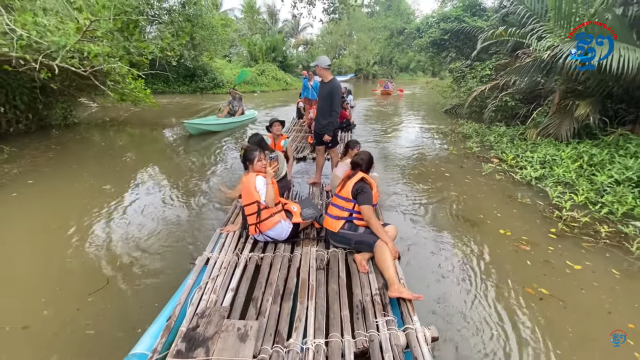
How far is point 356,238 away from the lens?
3.21 m

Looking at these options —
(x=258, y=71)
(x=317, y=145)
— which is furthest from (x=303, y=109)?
(x=258, y=71)

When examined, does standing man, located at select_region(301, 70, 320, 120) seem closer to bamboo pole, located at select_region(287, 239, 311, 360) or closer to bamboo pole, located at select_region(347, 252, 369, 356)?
bamboo pole, located at select_region(287, 239, 311, 360)

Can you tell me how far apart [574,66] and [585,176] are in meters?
1.88

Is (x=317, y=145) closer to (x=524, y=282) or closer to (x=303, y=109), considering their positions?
(x=524, y=282)

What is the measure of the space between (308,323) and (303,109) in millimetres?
7999

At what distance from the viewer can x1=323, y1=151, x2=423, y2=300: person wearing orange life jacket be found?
120 inches

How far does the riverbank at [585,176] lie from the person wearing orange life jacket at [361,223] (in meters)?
2.96

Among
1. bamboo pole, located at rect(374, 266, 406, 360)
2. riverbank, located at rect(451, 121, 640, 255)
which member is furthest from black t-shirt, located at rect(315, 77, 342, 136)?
riverbank, located at rect(451, 121, 640, 255)

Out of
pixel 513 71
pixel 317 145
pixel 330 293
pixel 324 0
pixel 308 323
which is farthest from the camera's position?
pixel 324 0

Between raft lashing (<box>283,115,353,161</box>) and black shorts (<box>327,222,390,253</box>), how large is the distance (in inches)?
140

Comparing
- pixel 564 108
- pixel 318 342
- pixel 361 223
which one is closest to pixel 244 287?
pixel 318 342

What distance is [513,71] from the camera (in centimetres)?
768

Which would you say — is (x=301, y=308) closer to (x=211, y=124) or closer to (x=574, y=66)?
(x=574, y=66)

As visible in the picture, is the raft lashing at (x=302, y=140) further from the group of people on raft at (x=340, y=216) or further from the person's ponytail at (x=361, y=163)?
the person's ponytail at (x=361, y=163)
